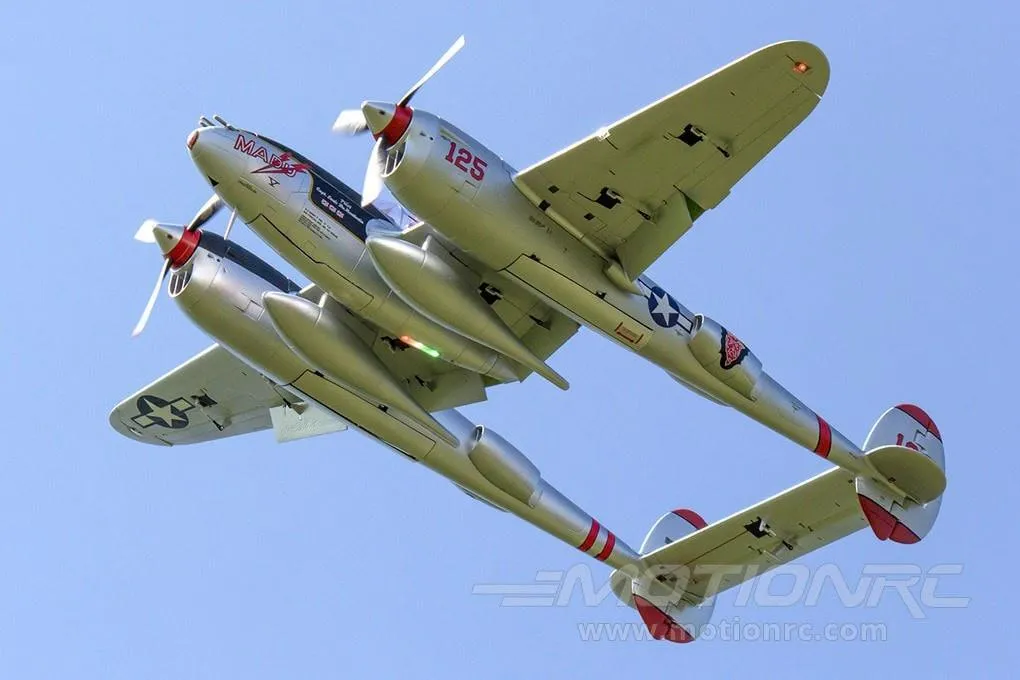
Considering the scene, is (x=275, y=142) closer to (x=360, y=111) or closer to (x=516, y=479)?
(x=360, y=111)

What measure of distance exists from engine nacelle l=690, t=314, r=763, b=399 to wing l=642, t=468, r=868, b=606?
2.93 meters

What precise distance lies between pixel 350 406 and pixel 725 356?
646 cm

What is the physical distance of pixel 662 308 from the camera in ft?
85.6

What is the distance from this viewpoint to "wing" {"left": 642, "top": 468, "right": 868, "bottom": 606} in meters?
28.7

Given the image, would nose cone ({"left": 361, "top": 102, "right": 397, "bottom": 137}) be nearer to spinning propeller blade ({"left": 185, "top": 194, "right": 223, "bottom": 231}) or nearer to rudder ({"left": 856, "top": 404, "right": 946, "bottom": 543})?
spinning propeller blade ({"left": 185, "top": 194, "right": 223, "bottom": 231})

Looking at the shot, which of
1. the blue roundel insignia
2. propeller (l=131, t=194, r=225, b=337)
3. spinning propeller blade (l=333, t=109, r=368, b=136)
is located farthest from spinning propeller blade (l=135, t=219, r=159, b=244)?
the blue roundel insignia

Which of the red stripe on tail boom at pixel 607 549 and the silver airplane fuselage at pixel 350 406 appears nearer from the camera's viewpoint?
the silver airplane fuselage at pixel 350 406

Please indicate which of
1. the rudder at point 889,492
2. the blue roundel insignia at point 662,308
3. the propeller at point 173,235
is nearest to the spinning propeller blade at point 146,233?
the propeller at point 173,235

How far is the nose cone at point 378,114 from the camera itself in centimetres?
2369

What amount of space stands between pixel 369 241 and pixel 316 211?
1374mm

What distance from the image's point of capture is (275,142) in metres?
25.4

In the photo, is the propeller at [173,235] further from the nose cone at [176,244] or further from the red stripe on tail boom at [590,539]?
the red stripe on tail boom at [590,539]

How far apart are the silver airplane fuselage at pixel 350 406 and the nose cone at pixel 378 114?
12.2 feet

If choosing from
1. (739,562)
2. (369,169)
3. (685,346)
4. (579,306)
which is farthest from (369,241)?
(739,562)
